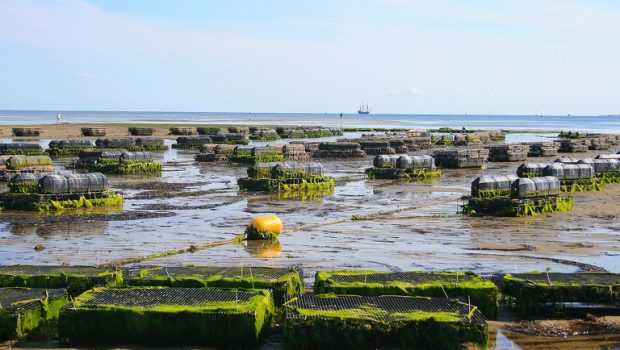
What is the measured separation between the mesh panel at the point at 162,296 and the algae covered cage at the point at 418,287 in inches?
81.4

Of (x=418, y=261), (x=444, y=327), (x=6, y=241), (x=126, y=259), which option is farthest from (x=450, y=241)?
(x=6, y=241)

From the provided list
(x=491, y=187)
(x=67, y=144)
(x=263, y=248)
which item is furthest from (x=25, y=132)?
(x=263, y=248)

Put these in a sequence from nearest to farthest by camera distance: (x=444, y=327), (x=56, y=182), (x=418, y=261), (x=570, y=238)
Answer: (x=444, y=327) < (x=418, y=261) < (x=570, y=238) < (x=56, y=182)

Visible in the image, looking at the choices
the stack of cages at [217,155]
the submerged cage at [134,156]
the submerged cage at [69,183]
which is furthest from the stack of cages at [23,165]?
the stack of cages at [217,155]

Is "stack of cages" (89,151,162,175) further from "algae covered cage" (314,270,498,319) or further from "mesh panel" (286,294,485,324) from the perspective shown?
"mesh panel" (286,294,485,324)

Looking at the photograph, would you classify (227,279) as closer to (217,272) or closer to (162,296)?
(217,272)

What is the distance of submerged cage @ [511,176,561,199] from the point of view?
32.8 meters

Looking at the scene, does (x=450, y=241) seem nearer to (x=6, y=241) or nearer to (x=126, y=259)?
(x=126, y=259)

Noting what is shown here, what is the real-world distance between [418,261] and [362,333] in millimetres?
9425

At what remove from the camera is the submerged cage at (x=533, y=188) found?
107 ft

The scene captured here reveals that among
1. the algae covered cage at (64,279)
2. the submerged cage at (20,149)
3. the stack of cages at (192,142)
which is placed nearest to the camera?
the algae covered cage at (64,279)

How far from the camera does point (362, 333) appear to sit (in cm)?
1402

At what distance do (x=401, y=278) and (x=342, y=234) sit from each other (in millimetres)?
10479

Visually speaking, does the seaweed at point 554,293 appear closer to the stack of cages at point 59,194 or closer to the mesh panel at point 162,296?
the mesh panel at point 162,296
